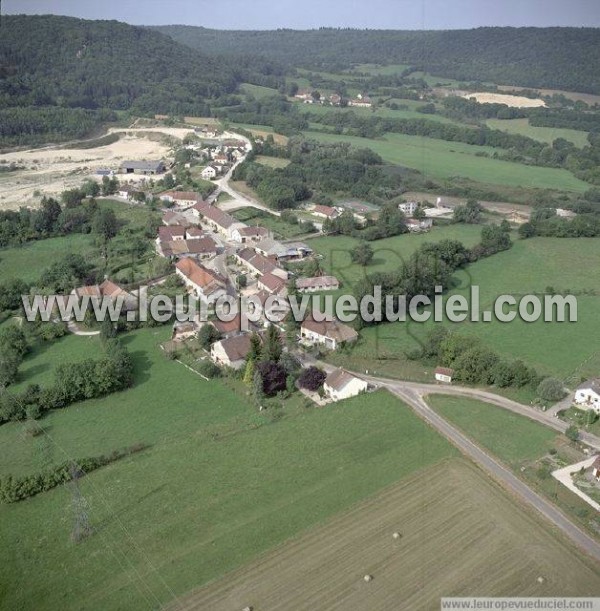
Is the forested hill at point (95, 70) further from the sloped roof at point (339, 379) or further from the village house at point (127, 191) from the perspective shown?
the sloped roof at point (339, 379)

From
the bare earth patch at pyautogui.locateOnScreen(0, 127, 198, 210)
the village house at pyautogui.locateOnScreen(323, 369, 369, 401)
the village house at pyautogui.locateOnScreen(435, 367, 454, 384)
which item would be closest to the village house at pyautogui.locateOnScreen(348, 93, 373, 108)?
the bare earth patch at pyautogui.locateOnScreen(0, 127, 198, 210)

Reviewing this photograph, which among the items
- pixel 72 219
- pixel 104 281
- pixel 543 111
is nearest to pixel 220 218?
pixel 72 219

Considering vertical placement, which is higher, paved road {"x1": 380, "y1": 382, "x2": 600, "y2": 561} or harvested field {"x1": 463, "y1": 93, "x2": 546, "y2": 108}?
harvested field {"x1": 463, "y1": 93, "x2": 546, "y2": 108}

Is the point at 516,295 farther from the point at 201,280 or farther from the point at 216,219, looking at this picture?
the point at 216,219

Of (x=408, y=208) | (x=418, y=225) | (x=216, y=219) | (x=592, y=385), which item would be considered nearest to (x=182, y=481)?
(x=592, y=385)

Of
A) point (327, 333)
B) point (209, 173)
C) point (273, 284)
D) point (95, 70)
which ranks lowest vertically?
point (327, 333)

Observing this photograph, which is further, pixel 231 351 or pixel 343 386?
pixel 231 351

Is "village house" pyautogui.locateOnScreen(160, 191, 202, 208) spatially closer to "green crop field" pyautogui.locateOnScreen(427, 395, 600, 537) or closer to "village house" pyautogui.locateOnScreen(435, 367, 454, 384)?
"village house" pyautogui.locateOnScreen(435, 367, 454, 384)
